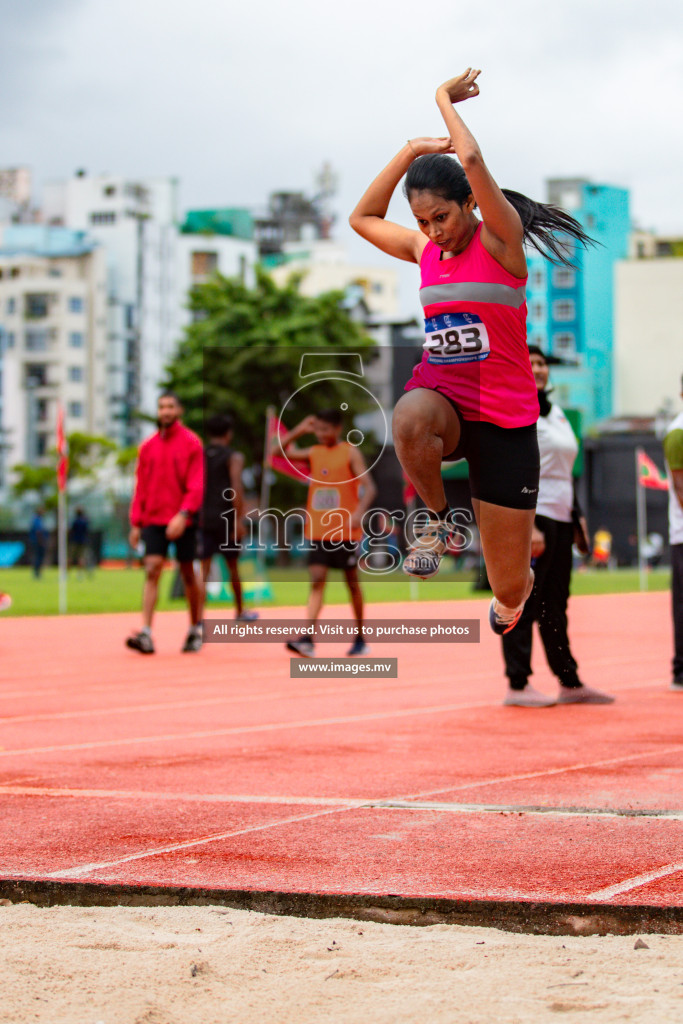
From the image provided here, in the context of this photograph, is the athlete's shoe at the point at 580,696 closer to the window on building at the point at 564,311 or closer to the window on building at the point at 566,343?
the window on building at the point at 566,343

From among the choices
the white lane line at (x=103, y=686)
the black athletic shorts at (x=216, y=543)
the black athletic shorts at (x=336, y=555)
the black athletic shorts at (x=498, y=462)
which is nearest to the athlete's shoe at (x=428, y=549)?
the black athletic shorts at (x=498, y=462)

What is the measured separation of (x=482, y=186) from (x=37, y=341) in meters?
90.7

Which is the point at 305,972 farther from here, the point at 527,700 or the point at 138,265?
the point at 138,265

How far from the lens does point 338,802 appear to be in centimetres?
486

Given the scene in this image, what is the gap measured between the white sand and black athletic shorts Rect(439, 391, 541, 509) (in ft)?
6.37

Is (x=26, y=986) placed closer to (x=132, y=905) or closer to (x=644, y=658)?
(x=132, y=905)

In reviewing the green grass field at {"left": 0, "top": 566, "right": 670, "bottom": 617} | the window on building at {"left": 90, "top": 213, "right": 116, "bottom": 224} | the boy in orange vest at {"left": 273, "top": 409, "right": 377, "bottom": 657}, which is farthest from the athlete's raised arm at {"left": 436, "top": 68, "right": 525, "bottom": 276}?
the window on building at {"left": 90, "top": 213, "right": 116, "bottom": 224}

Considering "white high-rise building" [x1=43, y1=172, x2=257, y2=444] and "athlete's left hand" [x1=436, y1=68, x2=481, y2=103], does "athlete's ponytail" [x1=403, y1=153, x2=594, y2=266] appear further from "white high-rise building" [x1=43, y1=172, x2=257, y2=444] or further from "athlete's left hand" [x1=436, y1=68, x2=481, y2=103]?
"white high-rise building" [x1=43, y1=172, x2=257, y2=444]

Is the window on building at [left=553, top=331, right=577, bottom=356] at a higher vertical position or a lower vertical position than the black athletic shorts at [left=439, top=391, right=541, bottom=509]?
higher

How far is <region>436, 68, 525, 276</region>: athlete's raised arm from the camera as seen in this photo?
14.4ft

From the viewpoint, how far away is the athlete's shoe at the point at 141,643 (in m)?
11.2

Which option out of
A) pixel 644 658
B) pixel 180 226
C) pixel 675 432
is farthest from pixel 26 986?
pixel 180 226

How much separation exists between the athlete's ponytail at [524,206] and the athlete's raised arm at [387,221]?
282 millimetres

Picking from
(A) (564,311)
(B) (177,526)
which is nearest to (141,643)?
(B) (177,526)
